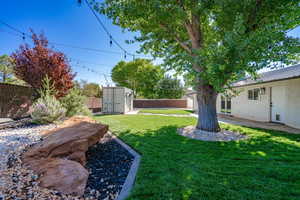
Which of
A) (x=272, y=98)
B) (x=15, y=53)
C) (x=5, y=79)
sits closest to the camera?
(x=15, y=53)

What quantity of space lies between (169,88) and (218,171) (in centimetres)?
2175

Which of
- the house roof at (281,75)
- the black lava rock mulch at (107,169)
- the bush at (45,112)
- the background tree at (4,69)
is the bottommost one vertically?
the black lava rock mulch at (107,169)

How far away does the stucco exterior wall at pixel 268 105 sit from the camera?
646 cm

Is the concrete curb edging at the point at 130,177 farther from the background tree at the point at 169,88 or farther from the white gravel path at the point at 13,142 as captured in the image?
the background tree at the point at 169,88

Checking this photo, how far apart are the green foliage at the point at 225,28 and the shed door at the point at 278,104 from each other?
13.1 feet

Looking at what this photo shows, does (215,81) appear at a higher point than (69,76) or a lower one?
lower

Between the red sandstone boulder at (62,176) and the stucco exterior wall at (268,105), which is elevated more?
the stucco exterior wall at (268,105)

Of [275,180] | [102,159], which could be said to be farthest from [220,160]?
[102,159]

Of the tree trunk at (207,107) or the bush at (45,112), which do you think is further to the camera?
the tree trunk at (207,107)

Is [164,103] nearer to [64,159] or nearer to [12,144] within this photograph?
[12,144]

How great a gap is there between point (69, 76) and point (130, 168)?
648 cm

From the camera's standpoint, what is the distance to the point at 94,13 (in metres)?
4.85

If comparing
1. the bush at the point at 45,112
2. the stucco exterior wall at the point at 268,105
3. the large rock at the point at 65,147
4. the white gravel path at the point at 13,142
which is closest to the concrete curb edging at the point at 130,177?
the large rock at the point at 65,147

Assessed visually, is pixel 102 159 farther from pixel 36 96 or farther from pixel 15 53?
pixel 15 53
